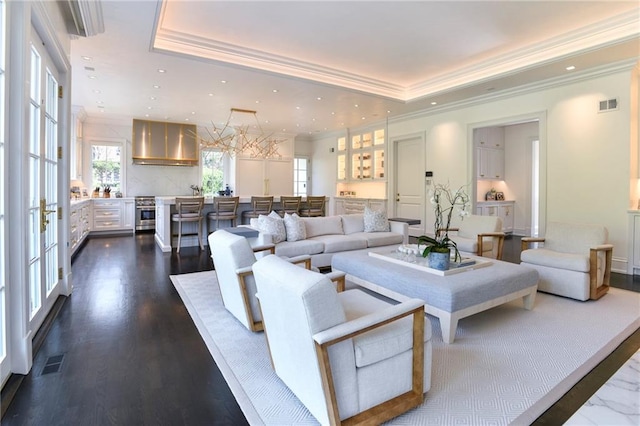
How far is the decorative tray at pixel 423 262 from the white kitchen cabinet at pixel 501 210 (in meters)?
4.74

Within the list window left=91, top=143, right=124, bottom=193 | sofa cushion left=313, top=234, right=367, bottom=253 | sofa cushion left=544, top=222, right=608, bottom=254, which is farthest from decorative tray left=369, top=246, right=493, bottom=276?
window left=91, top=143, right=124, bottom=193

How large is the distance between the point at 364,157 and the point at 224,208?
459 centimetres

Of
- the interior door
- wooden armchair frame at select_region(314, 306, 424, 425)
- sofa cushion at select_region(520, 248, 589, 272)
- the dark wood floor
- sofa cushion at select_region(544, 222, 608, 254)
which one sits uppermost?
the interior door

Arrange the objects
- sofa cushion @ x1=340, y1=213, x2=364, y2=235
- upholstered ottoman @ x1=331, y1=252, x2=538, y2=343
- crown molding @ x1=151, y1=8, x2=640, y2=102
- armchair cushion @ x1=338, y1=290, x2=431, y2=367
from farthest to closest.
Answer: sofa cushion @ x1=340, y1=213, x2=364, y2=235
crown molding @ x1=151, y1=8, x2=640, y2=102
upholstered ottoman @ x1=331, y1=252, x2=538, y2=343
armchair cushion @ x1=338, y1=290, x2=431, y2=367

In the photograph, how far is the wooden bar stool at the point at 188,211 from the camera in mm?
6426

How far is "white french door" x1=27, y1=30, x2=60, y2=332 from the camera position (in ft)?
8.86

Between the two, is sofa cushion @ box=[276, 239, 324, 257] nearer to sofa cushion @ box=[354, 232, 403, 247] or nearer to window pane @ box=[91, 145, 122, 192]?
sofa cushion @ box=[354, 232, 403, 247]

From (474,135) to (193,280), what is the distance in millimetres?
5900

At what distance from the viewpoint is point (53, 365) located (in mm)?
2314

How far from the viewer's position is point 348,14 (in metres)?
4.14

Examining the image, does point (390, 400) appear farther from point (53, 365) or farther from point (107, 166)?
point (107, 166)

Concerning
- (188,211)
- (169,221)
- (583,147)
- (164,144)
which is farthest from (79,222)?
(583,147)

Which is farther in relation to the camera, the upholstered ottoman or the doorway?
the doorway

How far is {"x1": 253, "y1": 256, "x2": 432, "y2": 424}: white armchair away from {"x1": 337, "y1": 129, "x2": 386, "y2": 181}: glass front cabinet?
757 cm
